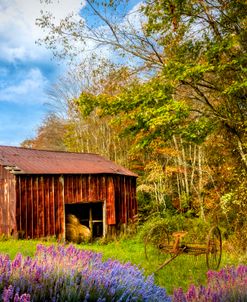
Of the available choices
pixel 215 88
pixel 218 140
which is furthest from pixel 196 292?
pixel 218 140

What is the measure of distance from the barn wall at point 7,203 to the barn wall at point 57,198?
0.70 ft

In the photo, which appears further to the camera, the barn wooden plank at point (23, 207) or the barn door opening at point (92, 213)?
the barn door opening at point (92, 213)

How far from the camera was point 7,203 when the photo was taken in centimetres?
1644

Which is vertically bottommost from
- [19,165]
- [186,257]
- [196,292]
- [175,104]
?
[186,257]

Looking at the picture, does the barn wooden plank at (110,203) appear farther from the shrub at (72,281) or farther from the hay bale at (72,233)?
the shrub at (72,281)

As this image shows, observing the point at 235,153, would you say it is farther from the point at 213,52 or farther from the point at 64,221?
the point at 64,221

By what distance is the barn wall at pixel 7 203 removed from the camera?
→ 16.1 m

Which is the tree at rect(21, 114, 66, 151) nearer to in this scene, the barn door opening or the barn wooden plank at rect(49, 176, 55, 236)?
the barn door opening

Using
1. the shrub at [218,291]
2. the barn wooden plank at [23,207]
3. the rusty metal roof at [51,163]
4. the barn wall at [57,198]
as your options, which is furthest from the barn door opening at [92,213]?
the shrub at [218,291]

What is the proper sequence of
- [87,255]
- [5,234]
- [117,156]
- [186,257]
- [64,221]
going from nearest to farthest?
1. [87,255]
2. [186,257]
3. [5,234]
4. [64,221]
5. [117,156]

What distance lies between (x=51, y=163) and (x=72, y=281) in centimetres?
1631

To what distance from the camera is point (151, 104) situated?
42.6 ft

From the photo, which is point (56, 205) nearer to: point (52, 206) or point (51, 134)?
point (52, 206)

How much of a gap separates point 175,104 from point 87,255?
8901mm
